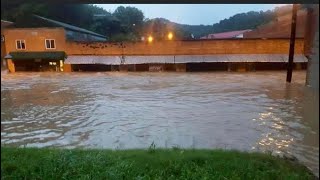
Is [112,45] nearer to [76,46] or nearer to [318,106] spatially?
[76,46]

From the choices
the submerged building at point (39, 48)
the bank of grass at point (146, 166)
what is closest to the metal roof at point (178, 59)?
the submerged building at point (39, 48)

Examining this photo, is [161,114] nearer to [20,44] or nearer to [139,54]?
[139,54]

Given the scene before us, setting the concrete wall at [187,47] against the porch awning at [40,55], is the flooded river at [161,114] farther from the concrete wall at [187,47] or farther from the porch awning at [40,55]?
the concrete wall at [187,47]

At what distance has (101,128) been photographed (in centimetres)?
1162

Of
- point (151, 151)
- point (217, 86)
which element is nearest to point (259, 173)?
point (151, 151)

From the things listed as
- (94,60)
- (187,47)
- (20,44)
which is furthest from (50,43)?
(187,47)

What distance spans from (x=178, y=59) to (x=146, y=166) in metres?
24.7

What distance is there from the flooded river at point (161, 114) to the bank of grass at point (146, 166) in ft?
2.61

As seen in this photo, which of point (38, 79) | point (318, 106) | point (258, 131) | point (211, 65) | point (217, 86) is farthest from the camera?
point (211, 65)

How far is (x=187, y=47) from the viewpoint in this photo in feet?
99.8

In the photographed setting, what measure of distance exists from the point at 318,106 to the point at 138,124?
441 inches

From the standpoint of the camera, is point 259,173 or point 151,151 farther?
Answer: point 151,151

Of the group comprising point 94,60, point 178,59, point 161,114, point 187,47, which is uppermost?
point 187,47

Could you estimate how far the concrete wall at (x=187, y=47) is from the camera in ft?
97.6
